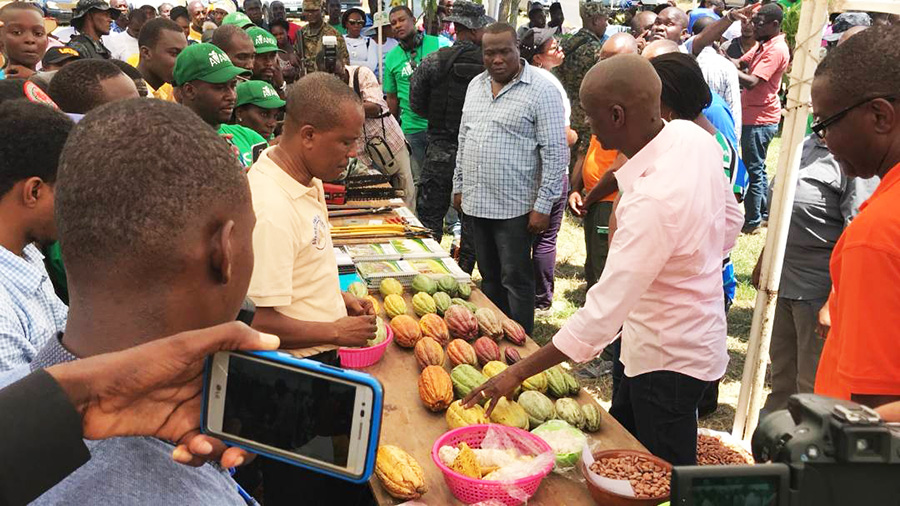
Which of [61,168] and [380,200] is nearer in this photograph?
[61,168]

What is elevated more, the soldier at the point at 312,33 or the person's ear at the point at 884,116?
the person's ear at the point at 884,116

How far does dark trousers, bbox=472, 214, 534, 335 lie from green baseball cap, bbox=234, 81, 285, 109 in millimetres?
1836

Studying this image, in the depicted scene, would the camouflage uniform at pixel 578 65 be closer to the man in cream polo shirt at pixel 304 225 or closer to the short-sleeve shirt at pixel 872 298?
the man in cream polo shirt at pixel 304 225

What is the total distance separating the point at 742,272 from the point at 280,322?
241 inches

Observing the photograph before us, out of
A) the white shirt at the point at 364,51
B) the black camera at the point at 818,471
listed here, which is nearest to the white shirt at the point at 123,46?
the white shirt at the point at 364,51

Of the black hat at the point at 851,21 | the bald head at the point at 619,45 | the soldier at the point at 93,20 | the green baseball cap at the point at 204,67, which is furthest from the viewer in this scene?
the black hat at the point at 851,21

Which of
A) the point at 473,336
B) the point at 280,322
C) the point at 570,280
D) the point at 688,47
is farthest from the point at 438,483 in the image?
the point at 688,47

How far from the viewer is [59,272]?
279cm

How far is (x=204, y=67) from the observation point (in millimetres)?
4180

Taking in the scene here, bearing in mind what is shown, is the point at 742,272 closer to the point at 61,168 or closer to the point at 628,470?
the point at 628,470

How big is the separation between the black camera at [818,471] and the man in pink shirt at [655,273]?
65.4 inches

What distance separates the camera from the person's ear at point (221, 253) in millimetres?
1104

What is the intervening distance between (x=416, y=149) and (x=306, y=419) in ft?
24.3

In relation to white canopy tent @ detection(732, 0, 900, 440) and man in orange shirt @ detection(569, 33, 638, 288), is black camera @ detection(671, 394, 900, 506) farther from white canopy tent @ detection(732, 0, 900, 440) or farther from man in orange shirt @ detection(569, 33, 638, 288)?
man in orange shirt @ detection(569, 33, 638, 288)
